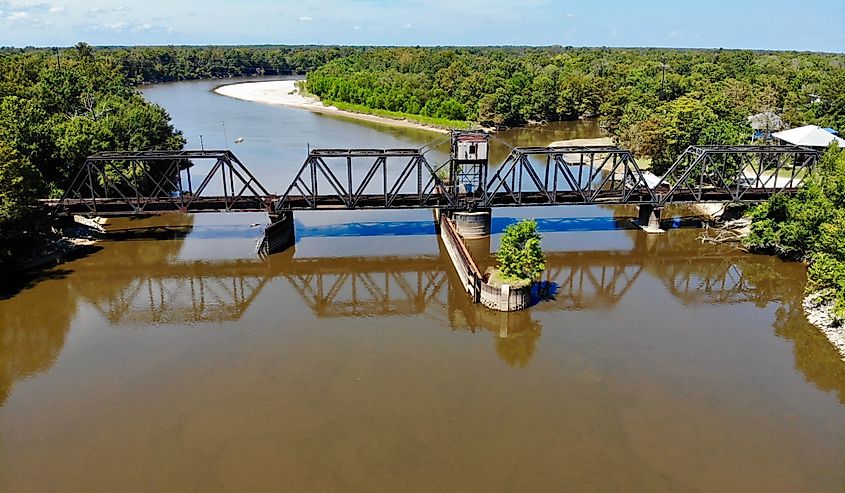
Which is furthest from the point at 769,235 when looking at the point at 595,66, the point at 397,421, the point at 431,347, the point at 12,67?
the point at 595,66

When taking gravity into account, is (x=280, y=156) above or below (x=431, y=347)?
above

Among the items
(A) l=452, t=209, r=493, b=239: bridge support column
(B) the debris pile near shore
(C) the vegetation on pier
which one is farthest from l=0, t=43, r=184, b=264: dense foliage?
(B) the debris pile near shore

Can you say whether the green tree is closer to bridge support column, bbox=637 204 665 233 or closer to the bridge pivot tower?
the bridge pivot tower

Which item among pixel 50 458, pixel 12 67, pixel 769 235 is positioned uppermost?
pixel 12 67

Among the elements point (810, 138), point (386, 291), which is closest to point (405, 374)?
point (386, 291)

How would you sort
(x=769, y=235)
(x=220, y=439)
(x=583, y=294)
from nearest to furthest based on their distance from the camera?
(x=220, y=439), (x=583, y=294), (x=769, y=235)

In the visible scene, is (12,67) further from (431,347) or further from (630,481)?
(630,481)

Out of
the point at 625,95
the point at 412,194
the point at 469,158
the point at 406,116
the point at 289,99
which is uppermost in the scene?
the point at 625,95

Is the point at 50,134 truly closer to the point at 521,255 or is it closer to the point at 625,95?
the point at 521,255
